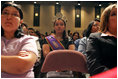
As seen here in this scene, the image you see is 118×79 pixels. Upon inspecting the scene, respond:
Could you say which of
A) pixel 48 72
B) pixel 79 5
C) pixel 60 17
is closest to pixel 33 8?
pixel 79 5

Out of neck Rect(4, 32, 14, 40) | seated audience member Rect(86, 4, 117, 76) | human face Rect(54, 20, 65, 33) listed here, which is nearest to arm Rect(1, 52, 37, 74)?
neck Rect(4, 32, 14, 40)

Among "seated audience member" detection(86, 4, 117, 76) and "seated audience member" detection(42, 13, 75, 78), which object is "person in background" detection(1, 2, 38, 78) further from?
"seated audience member" detection(42, 13, 75, 78)

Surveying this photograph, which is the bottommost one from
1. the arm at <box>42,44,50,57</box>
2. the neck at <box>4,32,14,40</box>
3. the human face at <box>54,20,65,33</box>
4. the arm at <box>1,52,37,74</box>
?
the arm at <box>42,44,50,57</box>

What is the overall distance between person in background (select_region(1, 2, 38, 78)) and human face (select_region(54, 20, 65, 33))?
98cm

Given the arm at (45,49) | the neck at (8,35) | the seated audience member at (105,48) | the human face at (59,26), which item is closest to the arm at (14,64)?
the neck at (8,35)

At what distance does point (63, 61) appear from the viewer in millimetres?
1145

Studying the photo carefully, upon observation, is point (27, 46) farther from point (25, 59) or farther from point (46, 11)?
point (46, 11)

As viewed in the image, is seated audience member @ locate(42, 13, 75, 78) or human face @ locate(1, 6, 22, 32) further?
seated audience member @ locate(42, 13, 75, 78)

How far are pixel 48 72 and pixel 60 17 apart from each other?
1264 millimetres

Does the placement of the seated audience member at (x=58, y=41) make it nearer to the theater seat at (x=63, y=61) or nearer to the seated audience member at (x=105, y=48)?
the theater seat at (x=63, y=61)

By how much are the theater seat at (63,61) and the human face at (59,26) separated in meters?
0.94

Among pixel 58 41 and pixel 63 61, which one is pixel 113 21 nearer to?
pixel 63 61

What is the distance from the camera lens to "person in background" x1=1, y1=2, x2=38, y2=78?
88 cm

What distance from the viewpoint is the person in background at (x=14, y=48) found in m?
0.88
